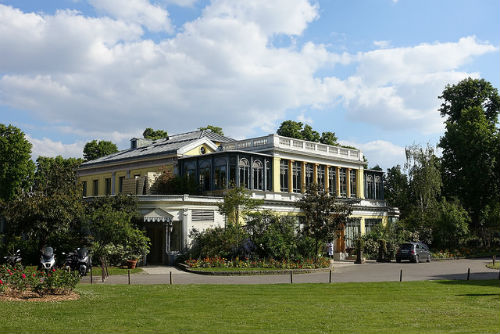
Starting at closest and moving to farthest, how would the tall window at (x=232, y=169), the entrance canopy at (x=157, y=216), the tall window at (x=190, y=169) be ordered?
the entrance canopy at (x=157, y=216) < the tall window at (x=232, y=169) < the tall window at (x=190, y=169)

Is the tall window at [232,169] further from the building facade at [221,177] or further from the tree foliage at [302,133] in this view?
the tree foliage at [302,133]

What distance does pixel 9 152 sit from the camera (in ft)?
169

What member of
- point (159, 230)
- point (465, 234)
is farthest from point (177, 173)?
point (465, 234)

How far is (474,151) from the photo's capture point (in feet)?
169

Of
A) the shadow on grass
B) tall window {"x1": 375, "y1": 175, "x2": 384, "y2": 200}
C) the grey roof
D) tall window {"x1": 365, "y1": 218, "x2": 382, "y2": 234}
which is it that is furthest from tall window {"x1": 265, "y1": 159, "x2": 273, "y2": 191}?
the shadow on grass

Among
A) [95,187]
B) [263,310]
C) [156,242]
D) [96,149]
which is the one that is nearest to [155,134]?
[96,149]

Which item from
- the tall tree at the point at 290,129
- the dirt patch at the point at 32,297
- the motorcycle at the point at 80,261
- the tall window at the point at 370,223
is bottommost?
the dirt patch at the point at 32,297

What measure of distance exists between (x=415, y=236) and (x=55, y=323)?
35.8 meters

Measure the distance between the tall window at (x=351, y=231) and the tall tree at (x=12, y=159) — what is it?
31.4 meters

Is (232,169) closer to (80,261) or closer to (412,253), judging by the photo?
(412,253)

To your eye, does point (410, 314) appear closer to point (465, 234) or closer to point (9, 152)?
point (465, 234)

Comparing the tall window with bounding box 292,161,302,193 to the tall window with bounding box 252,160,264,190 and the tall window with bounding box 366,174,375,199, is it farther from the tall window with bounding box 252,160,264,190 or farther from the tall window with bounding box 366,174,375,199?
the tall window with bounding box 366,174,375,199

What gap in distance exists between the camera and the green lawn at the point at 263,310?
12.2m

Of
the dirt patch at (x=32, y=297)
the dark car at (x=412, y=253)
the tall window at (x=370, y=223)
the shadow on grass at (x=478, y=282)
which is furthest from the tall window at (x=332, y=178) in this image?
the dirt patch at (x=32, y=297)
